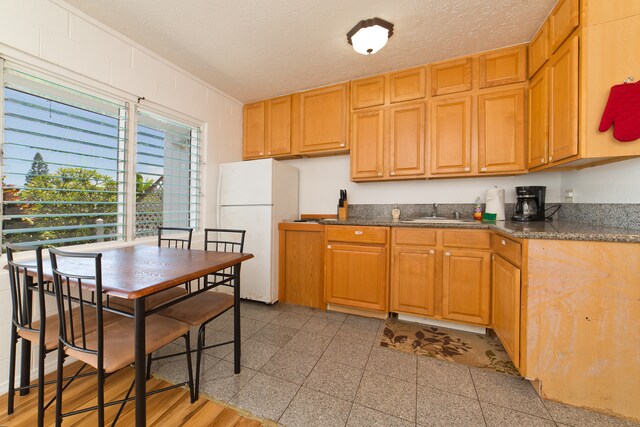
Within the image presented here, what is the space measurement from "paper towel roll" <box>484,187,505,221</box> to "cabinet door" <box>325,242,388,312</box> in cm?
108

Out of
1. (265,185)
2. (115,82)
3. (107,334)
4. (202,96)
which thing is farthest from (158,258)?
(202,96)

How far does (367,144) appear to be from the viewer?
8.90 ft

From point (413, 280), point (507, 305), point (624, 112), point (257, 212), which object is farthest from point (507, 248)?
point (257, 212)

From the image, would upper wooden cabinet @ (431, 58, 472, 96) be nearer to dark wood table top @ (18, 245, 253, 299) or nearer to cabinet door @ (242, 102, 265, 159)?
cabinet door @ (242, 102, 265, 159)

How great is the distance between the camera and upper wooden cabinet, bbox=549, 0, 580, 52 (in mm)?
1547

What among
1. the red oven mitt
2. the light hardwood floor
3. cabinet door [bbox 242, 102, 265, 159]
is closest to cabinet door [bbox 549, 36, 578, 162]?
the red oven mitt

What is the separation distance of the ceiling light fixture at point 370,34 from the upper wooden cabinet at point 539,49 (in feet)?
3.78

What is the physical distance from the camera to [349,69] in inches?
102

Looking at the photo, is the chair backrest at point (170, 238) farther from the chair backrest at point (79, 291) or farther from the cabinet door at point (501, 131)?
the cabinet door at point (501, 131)

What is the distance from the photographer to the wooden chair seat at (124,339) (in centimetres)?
106

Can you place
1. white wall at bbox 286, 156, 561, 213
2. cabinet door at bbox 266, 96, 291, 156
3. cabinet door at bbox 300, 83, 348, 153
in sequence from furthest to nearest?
cabinet door at bbox 266, 96, 291, 156 → cabinet door at bbox 300, 83, 348, 153 → white wall at bbox 286, 156, 561, 213

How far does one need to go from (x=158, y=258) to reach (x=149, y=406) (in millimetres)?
820

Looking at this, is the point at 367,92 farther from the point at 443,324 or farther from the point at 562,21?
the point at 443,324

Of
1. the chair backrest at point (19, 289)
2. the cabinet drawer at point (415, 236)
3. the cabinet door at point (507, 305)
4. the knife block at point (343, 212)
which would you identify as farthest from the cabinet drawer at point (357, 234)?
the chair backrest at point (19, 289)
